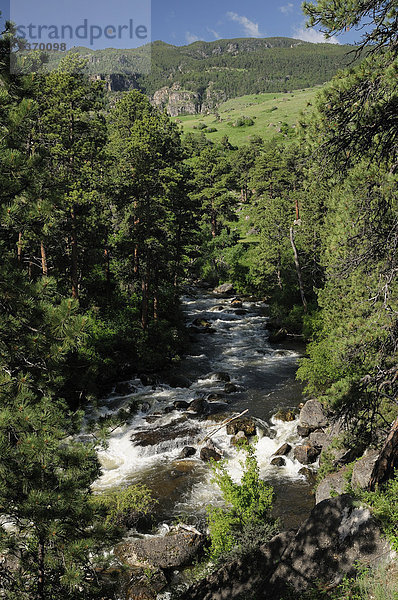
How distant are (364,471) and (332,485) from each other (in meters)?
2.00

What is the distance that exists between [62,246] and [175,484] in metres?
15.8

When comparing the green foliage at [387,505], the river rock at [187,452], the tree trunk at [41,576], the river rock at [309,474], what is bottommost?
the river rock at [187,452]

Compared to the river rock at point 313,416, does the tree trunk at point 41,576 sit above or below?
above

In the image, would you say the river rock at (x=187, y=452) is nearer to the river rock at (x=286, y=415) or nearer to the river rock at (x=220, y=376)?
the river rock at (x=286, y=415)

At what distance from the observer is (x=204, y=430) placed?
1828 centimetres

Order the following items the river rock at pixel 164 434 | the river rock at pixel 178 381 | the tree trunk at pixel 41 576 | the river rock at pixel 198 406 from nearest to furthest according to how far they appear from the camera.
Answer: the tree trunk at pixel 41 576, the river rock at pixel 164 434, the river rock at pixel 198 406, the river rock at pixel 178 381

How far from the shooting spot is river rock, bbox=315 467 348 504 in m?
11.4

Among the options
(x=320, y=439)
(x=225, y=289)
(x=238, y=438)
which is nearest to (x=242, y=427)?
(x=238, y=438)

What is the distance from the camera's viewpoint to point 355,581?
22.1ft

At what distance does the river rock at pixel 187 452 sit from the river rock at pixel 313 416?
5077 millimetres

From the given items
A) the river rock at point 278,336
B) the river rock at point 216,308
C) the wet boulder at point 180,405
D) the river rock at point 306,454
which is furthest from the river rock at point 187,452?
the river rock at point 216,308

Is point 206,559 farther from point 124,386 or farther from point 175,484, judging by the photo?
point 124,386

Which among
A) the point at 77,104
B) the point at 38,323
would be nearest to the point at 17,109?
the point at 38,323

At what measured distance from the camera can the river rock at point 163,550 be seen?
1090cm
